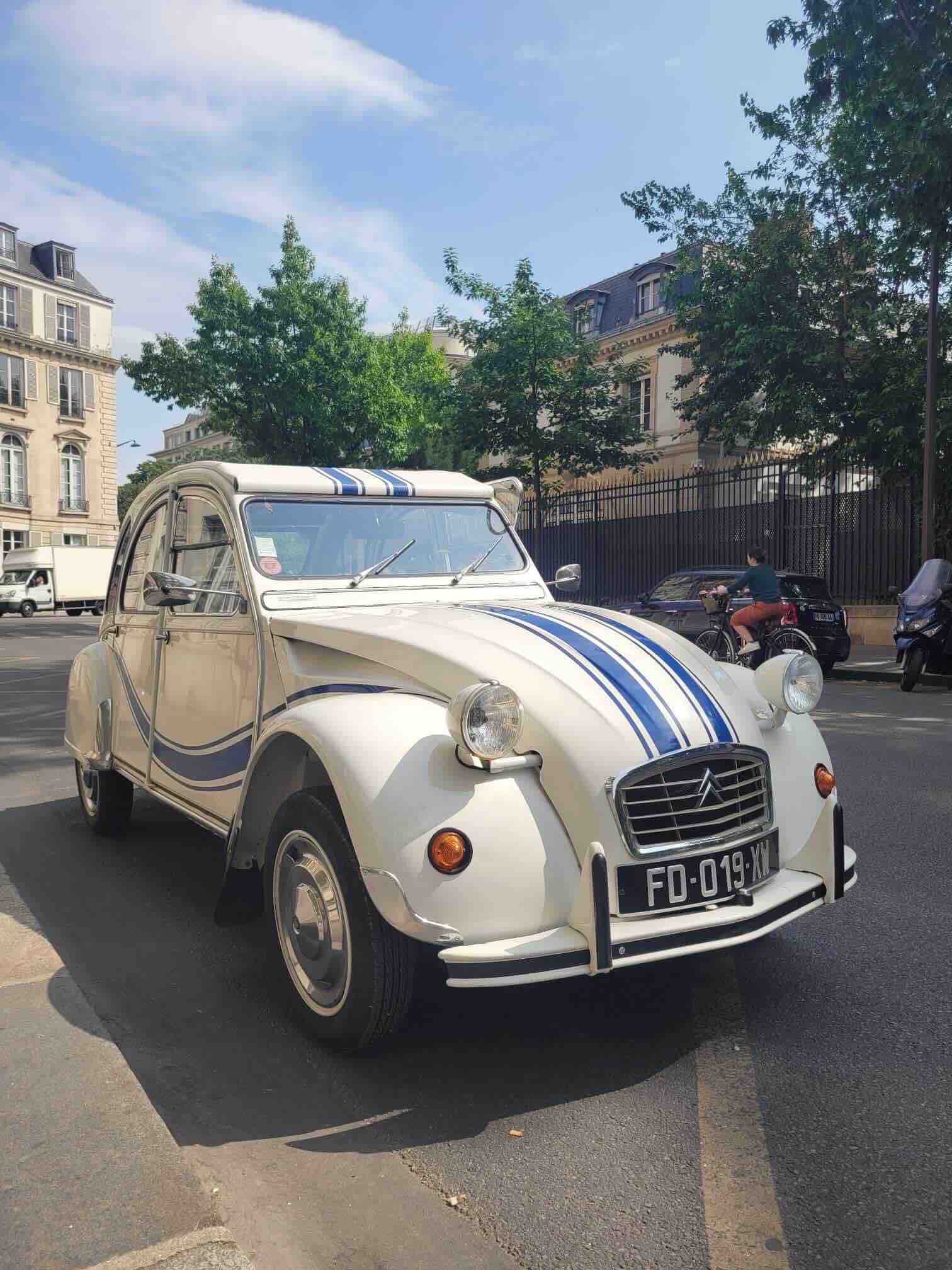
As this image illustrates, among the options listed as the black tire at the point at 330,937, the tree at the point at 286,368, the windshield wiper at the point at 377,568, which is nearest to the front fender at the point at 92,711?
the windshield wiper at the point at 377,568

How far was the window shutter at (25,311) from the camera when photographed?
2141 inches

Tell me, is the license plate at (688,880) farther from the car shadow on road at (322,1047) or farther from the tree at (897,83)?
the tree at (897,83)

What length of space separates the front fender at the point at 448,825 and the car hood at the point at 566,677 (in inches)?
4.3

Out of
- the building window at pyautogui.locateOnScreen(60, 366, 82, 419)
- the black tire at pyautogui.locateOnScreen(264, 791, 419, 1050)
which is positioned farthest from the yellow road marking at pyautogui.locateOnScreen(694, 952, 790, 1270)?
the building window at pyautogui.locateOnScreen(60, 366, 82, 419)

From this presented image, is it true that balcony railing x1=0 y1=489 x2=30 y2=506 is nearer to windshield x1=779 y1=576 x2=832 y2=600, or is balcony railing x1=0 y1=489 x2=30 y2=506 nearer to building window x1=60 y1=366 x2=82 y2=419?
building window x1=60 y1=366 x2=82 y2=419

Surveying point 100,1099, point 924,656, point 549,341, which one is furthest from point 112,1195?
point 549,341

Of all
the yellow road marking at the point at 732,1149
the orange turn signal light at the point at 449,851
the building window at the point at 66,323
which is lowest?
the yellow road marking at the point at 732,1149

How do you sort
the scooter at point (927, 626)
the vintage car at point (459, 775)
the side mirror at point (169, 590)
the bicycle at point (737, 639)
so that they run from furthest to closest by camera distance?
the bicycle at point (737, 639), the scooter at point (927, 626), the side mirror at point (169, 590), the vintage car at point (459, 775)

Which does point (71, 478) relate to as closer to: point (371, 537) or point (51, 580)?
point (51, 580)

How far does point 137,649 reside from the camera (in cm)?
521

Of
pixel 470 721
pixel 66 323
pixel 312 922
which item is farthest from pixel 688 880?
pixel 66 323

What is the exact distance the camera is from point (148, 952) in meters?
4.07

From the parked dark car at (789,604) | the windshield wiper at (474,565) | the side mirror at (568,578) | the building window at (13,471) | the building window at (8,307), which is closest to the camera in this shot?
the windshield wiper at (474,565)

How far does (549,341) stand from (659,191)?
4.12 meters
